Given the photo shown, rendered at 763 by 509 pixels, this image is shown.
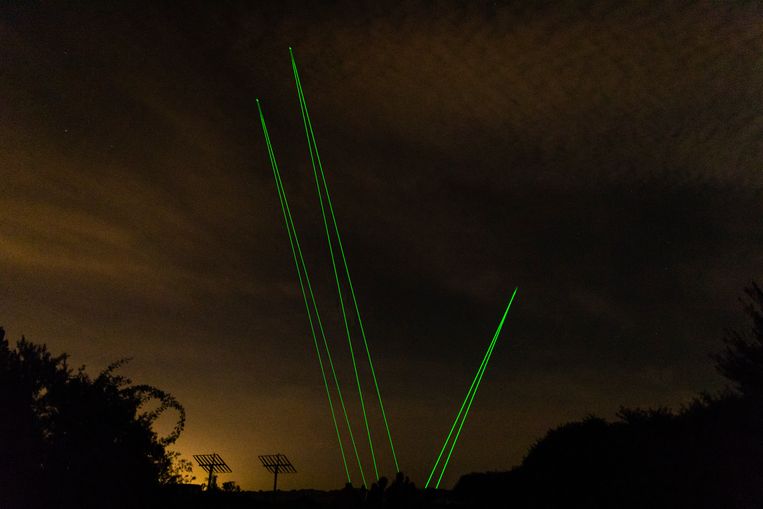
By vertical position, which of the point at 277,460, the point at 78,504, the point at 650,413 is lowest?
the point at 78,504

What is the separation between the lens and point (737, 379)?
70.2ft

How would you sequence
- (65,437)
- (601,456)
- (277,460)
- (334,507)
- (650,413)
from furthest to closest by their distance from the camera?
(277,460) < (650,413) < (601,456) < (334,507) < (65,437)

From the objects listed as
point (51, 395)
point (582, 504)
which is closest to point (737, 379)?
point (582, 504)

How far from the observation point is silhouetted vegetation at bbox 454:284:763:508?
15695mm

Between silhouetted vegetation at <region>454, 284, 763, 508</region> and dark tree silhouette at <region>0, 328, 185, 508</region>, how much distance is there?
11.2 m

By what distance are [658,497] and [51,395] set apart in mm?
14805

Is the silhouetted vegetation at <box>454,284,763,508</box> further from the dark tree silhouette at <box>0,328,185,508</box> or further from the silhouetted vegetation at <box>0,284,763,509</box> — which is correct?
the dark tree silhouette at <box>0,328,185,508</box>

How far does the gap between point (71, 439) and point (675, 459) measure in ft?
47.4

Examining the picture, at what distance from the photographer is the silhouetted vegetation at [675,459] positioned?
15.7 meters

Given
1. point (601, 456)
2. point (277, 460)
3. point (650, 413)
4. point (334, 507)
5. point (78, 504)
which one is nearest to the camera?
point (78, 504)

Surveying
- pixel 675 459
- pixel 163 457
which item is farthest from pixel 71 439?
pixel 675 459

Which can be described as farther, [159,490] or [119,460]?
[159,490]

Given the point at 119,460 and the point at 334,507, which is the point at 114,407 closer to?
the point at 119,460

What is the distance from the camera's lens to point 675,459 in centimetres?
1695
